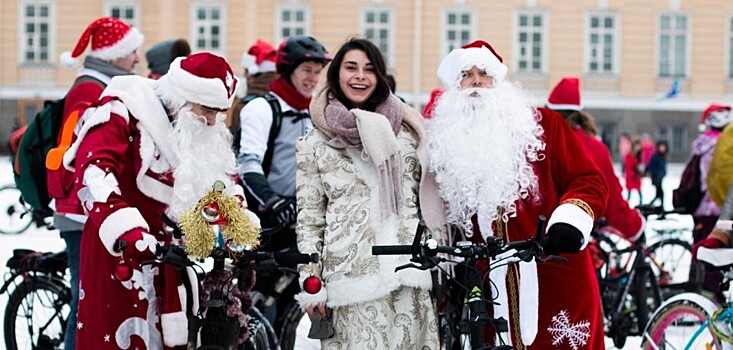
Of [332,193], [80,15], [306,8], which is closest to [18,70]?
[80,15]

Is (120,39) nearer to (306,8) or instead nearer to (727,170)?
(727,170)

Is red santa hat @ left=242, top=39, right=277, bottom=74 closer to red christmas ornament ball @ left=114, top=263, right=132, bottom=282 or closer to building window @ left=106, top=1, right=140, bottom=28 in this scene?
red christmas ornament ball @ left=114, top=263, right=132, bottom=282

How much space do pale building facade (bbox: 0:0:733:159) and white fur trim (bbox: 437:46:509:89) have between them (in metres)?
30.7

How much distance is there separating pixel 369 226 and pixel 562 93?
3.32 m

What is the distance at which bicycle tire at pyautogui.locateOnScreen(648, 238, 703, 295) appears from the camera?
8320mm

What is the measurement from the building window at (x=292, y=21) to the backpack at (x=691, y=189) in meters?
28.8

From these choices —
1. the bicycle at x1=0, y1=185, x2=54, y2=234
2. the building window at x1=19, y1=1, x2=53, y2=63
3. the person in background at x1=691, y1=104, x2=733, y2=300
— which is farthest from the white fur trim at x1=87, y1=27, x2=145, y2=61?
the building window at x1=19, y1=1, x2=53, y2=63

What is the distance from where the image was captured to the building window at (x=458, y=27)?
3694 centimetres

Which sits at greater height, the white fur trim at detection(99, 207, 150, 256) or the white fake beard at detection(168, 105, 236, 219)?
the white fake beard at detection(168, 105, 236, 219)

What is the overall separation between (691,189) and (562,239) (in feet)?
15.0

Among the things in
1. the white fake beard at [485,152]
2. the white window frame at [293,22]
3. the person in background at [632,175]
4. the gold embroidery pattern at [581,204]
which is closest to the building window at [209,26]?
the white window frame at [293,22]

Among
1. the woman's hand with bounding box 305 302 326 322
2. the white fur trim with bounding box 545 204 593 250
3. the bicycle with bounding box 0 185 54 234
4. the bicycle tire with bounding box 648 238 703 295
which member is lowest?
the bicycle with bounding box 0 185 54 234

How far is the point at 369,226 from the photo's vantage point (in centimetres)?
432

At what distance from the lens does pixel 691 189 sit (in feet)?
27.2
